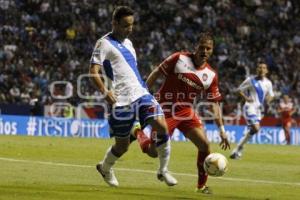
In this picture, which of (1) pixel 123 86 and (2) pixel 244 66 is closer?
(1) pixel 123 86

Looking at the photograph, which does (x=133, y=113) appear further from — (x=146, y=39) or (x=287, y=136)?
(x=146, y=39)

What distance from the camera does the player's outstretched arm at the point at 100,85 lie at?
1170cm

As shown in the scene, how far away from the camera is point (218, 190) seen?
1363cm

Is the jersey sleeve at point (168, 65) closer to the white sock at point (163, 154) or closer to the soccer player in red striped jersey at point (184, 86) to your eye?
the soccer player in red striped jersey at point (184, 86)

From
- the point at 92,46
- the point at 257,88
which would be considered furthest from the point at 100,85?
the point at 92,46

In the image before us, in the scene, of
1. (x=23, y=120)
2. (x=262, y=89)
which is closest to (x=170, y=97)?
(x=262, y=89)

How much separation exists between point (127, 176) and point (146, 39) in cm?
2598

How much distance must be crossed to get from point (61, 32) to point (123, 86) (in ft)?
90.4

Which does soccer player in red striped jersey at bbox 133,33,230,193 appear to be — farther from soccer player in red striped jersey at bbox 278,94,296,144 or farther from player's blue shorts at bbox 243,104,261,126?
soccer player in red striped jersey at bbox 278,94,296,144

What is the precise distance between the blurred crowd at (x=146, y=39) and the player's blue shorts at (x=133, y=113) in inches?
874

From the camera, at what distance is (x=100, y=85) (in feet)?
39.1

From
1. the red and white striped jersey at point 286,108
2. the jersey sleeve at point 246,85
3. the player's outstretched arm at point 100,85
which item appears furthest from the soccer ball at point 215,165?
the red and white striped jersey at point 286,108

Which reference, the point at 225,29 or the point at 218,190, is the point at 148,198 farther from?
the point at 225,29

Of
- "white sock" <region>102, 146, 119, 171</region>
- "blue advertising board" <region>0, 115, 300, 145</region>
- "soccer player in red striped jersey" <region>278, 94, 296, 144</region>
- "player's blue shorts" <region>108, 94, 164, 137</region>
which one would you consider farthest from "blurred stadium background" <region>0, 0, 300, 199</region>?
"player's blue shorts" <region>108, 94, 164, 137</region>
